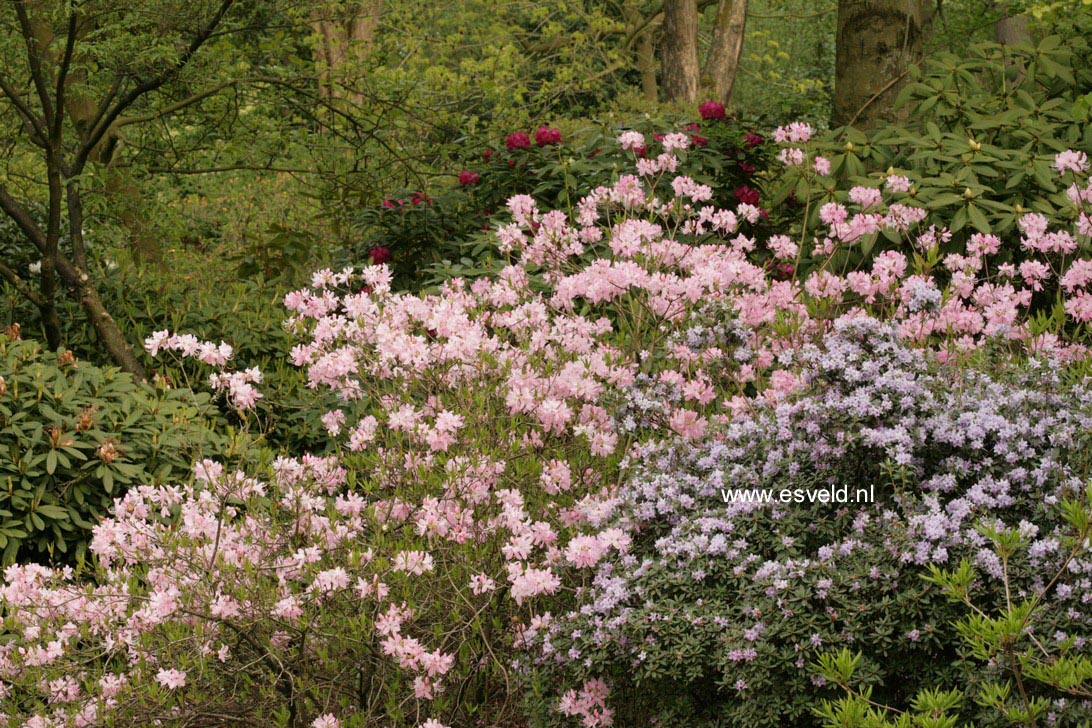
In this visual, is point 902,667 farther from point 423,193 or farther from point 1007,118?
point 423,193

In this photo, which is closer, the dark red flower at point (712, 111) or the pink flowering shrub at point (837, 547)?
the pink flowering shrub at point (837, 547)

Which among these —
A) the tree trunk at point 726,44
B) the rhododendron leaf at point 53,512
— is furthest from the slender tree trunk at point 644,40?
the rhododendron leaf at point 53,512

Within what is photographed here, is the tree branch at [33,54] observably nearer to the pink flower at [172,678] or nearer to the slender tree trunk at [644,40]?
the pink flower at [172,678]

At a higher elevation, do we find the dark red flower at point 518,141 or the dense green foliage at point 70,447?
the dark red flower at point 518,141

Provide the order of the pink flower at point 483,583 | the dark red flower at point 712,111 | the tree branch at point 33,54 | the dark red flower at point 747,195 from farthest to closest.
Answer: the dark red flower at point 712,111
the dark red flower at point 747,195
the tree branch at point 33,54
the pink flower at point 483,583

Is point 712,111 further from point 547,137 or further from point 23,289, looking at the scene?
point 23,289

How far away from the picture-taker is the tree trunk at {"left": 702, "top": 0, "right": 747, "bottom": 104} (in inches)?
506

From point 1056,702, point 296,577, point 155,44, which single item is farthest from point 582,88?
point 1056,702

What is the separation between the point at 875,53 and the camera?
696cm

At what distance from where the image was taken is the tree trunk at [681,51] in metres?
11.8

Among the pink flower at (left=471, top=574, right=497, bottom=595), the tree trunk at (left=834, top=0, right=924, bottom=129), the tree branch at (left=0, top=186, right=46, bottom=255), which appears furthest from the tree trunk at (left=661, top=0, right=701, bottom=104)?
the pink flower at (left=471, top=574, right=497, bottom=595)

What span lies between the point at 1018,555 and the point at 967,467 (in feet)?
1.04

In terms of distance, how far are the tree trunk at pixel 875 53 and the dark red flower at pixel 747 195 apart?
74 cm

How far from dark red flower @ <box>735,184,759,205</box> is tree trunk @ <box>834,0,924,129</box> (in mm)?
743
